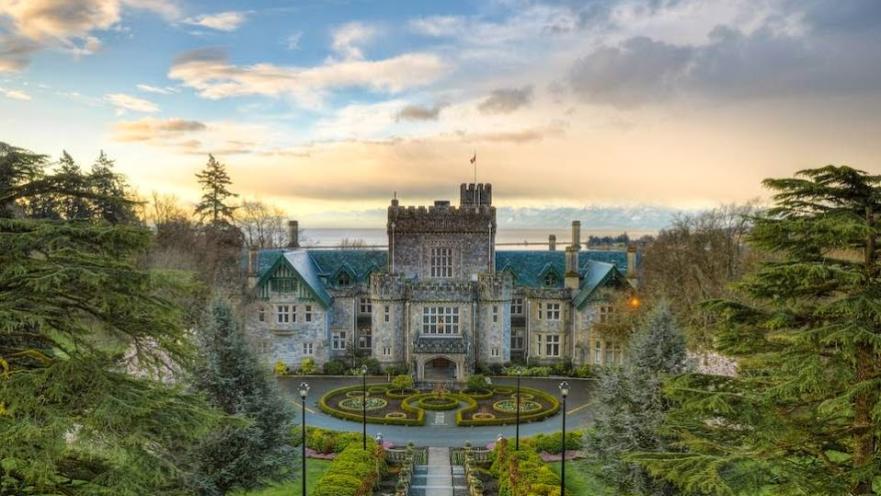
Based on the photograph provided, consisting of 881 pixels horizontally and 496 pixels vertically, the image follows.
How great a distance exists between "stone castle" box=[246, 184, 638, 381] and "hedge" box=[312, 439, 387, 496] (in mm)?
16582

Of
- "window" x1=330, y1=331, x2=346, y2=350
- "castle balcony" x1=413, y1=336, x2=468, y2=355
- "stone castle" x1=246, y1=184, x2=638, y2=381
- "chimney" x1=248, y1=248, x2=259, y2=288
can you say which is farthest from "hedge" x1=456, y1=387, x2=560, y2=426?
"chimney" x1=248, y1=248, x2=259, y2=288

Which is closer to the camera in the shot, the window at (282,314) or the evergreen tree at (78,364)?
the evergreen tree at (78,364)

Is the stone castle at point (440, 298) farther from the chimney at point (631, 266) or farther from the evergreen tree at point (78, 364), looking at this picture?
the evergreen tree at point (78, 364)

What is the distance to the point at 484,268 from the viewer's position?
47.0 meters

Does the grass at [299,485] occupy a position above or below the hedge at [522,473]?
below

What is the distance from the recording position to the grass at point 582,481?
1831 centimetres

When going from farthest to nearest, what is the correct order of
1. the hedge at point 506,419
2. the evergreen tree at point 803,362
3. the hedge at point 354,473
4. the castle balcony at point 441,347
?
1. the castle balcony at point 441,347
2. the hedge at point 506,419
3. the hedge at point 354,473
4. the evergreen tree at point 803,362

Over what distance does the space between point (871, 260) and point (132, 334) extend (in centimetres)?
1222

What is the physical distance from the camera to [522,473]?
23625mm

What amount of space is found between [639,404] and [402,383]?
24622mm

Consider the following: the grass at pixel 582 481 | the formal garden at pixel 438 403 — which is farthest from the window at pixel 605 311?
the grass at pixel 582 481

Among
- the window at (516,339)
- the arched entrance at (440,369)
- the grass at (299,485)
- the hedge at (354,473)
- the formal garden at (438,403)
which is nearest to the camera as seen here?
the hedge at (354,473)

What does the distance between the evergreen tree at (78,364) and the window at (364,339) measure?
125 feet

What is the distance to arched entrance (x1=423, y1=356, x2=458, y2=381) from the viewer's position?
140 feet
